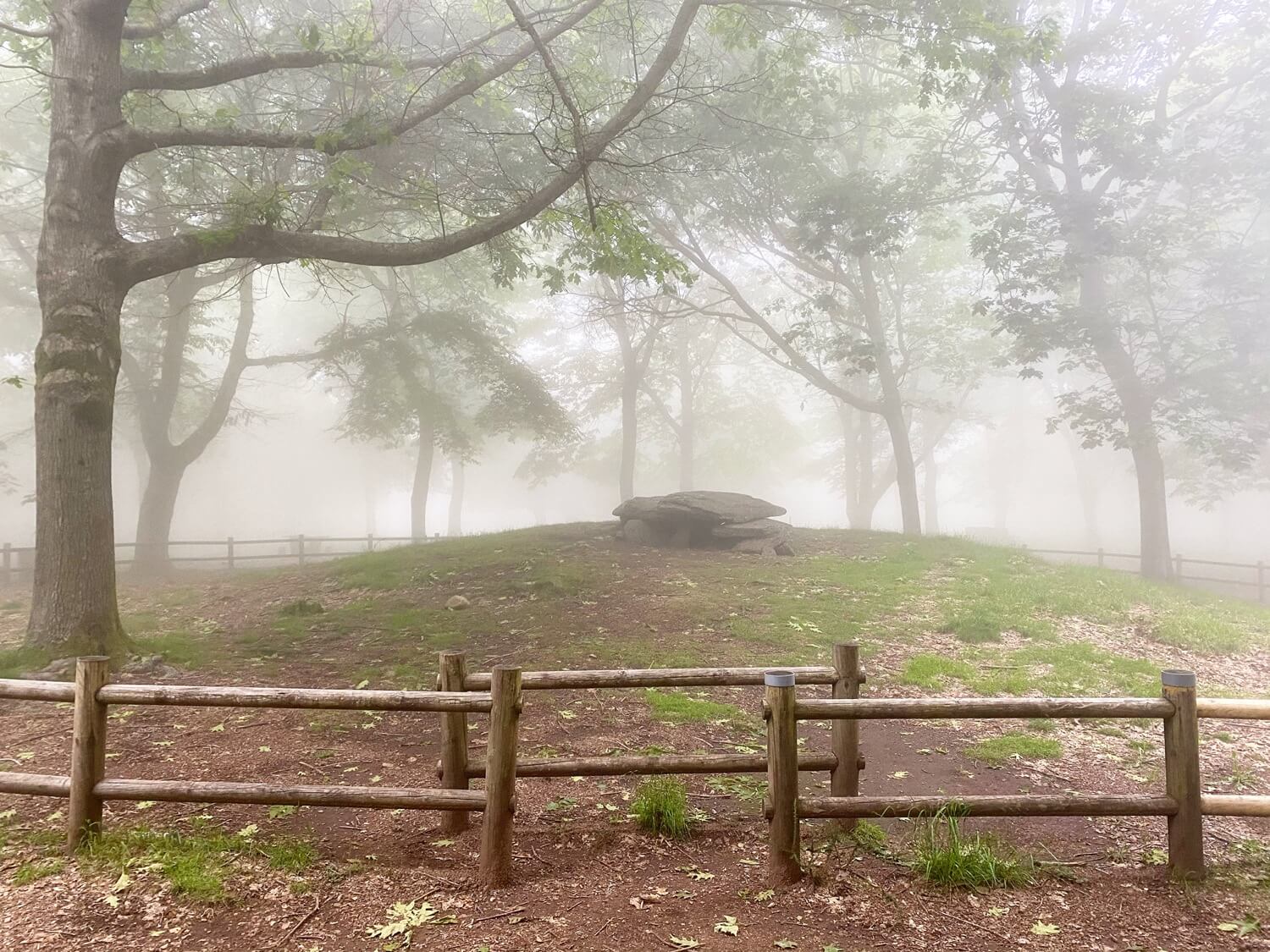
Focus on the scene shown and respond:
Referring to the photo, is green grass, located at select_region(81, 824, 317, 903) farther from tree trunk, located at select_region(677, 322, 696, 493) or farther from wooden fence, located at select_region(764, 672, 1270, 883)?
tree trunk, located at select_region(677, 322, 696, 493)

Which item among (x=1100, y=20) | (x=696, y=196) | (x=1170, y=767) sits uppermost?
(x=1100, y=20)

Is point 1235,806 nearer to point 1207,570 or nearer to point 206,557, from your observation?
point 206,557

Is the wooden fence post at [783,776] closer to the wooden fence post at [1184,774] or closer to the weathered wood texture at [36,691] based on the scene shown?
the wooden fence post at [1184,774]

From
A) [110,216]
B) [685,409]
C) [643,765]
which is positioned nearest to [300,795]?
[643,765]

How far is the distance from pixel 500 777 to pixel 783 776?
70.2 inches

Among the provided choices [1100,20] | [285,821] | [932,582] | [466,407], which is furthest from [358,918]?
[466,407]

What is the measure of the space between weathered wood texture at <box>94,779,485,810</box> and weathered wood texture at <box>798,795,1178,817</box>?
7.26ft

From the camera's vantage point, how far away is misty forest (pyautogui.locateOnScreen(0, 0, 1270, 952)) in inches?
184

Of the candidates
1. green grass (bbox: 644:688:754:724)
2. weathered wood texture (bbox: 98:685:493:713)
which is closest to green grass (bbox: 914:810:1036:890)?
weathered wood texture (bbox: 98:685:493:713)

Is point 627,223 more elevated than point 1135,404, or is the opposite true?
point 627,223

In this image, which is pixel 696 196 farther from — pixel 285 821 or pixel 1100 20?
pixel 285 821

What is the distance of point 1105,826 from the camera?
18.5 feet

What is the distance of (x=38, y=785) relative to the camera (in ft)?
16.3

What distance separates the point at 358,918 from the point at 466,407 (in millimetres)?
30735
